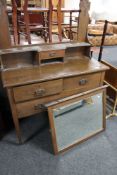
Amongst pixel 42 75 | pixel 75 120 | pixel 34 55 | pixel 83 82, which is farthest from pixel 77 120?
pixel 34 55

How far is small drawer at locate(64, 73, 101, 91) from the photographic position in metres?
1.34

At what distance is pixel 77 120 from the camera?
5.18ft

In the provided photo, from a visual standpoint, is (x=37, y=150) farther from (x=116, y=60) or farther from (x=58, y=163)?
(x=116, y=60)

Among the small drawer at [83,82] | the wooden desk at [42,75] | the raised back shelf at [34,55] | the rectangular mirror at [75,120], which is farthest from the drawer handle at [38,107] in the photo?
the raised back shelf at [34,55]

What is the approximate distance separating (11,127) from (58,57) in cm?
95

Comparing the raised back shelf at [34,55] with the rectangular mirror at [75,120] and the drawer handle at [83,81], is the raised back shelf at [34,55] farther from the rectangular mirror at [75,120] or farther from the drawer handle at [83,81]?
the rectangular mirror at [75,120]

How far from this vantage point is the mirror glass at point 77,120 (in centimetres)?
142

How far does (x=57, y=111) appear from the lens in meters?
1.37

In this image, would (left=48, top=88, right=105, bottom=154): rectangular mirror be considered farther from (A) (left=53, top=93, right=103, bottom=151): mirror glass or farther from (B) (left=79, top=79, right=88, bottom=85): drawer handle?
(B) (left=79, top=79, right=88, bottom=85): drawer handle

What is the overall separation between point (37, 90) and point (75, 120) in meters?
0.57

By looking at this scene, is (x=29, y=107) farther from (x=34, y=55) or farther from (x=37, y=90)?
(x=34, y=55)

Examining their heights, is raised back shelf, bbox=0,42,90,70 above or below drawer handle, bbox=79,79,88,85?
above

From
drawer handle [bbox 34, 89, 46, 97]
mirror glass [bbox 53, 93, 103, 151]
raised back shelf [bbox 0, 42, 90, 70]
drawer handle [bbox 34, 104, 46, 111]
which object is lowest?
mirror glass [bbox 53, 93, 103, 151]

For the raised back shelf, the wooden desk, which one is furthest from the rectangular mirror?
the raised back shelf
